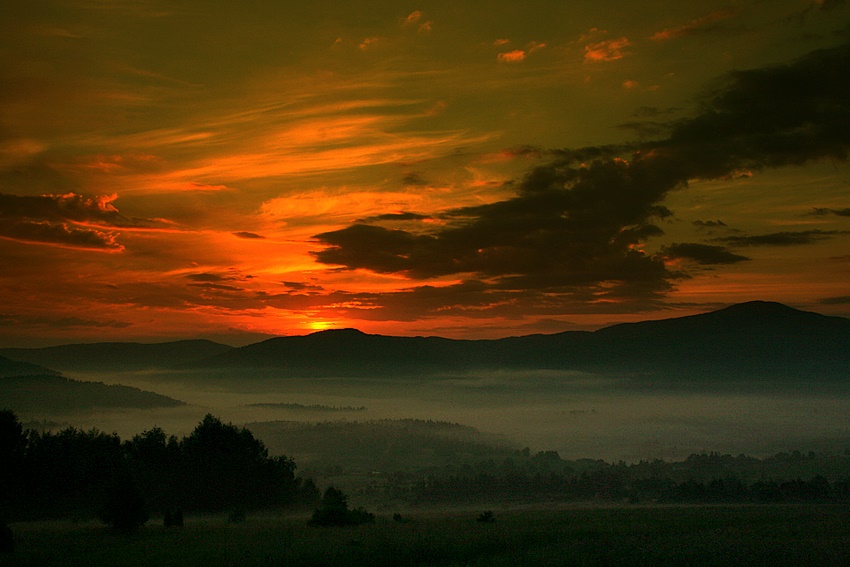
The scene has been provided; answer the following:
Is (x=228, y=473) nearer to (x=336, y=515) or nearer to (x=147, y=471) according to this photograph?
(x=147, y=471)

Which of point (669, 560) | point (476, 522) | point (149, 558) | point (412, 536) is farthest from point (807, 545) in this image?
point (149, 558)

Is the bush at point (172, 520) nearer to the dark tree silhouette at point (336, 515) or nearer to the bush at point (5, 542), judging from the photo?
the dark tree silhouette at point (336, 515)

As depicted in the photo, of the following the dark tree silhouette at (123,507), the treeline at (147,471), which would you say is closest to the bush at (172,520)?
→ the dark tree silhouette at (123,507)

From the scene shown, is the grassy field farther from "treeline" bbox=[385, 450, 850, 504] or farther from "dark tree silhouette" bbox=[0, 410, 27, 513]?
"treeline" bbox=[385, 450, 850, 504]

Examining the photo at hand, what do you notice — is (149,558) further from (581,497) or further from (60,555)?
(581,497)

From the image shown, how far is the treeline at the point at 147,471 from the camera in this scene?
6544cm

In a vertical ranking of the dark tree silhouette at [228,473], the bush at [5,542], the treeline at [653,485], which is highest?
the bush at [5,542]

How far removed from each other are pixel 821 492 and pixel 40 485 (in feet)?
280

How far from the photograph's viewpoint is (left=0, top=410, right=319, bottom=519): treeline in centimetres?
6544

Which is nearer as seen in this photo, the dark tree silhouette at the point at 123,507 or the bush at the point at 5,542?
the bush at the point at 5,542

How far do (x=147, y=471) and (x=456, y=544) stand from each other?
48948 mm

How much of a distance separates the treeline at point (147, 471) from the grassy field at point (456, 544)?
18451 millimetres

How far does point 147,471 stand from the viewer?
7544cm

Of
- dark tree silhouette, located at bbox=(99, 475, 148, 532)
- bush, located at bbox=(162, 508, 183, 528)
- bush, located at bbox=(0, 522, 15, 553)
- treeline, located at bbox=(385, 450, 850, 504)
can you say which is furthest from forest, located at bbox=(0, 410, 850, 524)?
bush, located at bbox=(0, 522, 15, 553)
